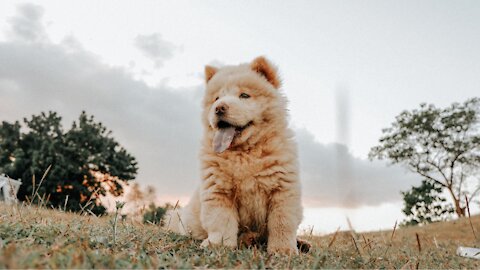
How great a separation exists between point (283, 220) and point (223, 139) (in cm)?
118

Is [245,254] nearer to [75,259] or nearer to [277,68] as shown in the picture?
[75,259]

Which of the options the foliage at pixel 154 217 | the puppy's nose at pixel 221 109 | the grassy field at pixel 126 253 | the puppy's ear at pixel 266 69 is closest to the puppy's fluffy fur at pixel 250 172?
the puppy's nose at pixel 221 109

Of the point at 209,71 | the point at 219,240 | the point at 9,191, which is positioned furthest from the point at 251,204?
the point at 9,191

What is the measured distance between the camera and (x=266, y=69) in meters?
5.37

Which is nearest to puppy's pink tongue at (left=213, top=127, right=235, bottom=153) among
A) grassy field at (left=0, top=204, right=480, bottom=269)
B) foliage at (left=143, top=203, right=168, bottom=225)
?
grassy field at (left=0, top=204, right=480, bottom=269)

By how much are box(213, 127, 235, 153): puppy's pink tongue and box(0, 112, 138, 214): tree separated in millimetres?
30878

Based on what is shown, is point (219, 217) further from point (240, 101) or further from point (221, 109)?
point (240, 101)

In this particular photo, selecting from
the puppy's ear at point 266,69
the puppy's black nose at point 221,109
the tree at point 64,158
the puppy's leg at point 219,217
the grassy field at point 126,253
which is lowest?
the grassy field at point 126,253

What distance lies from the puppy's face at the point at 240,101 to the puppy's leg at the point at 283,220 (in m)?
0.83

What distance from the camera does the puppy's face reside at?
4.69 meters

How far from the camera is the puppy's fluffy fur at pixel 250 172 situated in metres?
4.54

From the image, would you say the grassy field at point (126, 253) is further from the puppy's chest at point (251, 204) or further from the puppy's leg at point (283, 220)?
the puppy's chest at point (251, 204)

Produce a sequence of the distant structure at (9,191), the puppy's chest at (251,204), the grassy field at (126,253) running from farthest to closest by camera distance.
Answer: the distant structure at (9,191) < the puppy's chest at (251,204) < the grassy field at (126,253)

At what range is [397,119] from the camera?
3722 cm
